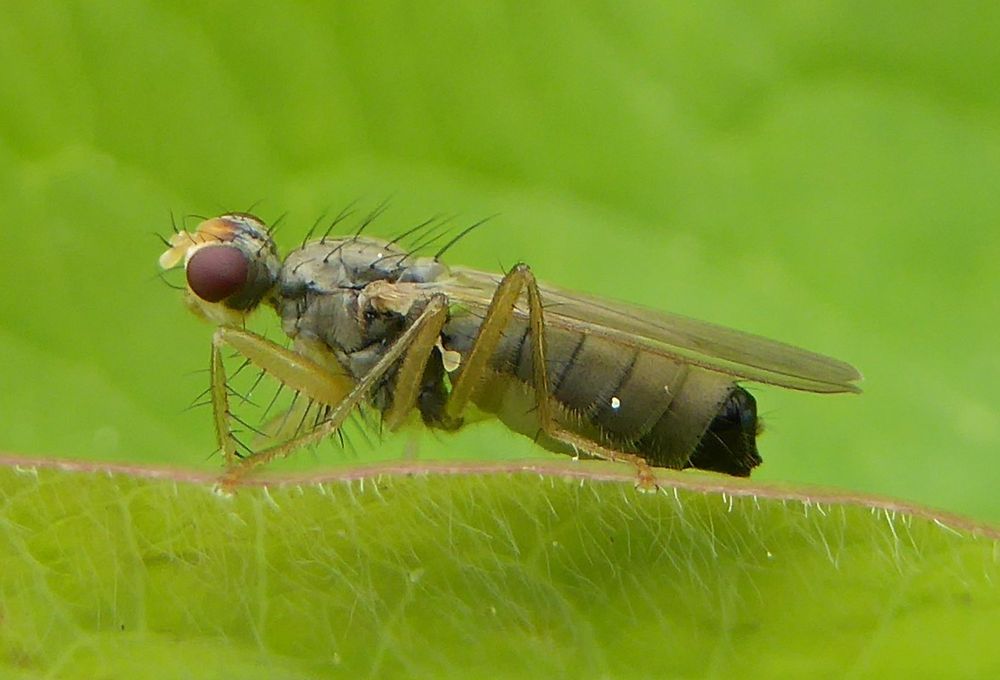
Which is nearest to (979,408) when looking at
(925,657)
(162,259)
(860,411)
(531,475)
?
(860,411)

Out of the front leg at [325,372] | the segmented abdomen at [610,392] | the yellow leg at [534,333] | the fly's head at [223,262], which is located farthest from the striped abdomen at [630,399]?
the fly's head at [223,262]

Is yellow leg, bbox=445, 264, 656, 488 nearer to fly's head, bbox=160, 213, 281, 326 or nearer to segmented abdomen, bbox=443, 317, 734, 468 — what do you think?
segmented abdomen, bbox=443, 317, 734, 468

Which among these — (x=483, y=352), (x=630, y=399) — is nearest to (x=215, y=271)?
(x=483, y=352)

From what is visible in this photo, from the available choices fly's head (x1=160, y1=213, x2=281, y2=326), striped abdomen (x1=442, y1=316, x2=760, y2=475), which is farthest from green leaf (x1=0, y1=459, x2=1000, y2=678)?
fly's head (x1=160, y1=213, x2=281, y2=326)

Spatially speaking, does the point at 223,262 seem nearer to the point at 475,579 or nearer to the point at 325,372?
the point at 325,372

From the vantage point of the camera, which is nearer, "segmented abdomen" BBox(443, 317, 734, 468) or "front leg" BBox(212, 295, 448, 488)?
"front leg" BBox(212, 295, 448, 488)

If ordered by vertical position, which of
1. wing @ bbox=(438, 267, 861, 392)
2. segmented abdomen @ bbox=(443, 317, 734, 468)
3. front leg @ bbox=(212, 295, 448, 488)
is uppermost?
wing @ bbox=(438, 267, 861, 392)

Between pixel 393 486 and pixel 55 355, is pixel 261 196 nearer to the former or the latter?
pixel 55 355
